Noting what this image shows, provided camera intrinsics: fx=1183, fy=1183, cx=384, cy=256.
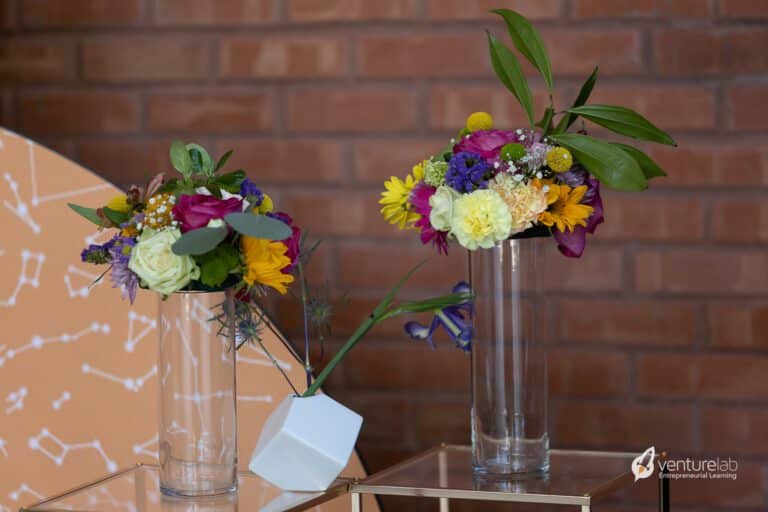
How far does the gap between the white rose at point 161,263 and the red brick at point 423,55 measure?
2.69 feet

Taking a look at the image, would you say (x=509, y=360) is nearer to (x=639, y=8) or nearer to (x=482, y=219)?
(x=482, y=219)

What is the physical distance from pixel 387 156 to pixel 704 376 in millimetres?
636

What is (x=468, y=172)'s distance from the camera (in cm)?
136

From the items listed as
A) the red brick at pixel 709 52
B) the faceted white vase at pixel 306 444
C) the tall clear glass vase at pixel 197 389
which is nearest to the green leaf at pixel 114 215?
the tall clear glass vase at pixel 197 389

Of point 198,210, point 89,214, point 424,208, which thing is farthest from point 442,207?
point 89,214

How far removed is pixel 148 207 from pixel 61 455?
2.11 feet

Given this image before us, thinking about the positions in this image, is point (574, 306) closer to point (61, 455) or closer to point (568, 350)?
point (568, 350)

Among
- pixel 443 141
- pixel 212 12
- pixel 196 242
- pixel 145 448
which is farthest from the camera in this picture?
pixel 212 12

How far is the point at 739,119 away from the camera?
6.10 feet

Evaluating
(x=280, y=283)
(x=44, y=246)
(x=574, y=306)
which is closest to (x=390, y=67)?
(x=574, y=306)

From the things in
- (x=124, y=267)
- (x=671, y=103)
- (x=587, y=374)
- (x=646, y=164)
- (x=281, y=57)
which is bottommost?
(x=587, y=374)

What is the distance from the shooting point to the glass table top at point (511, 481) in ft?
4.45

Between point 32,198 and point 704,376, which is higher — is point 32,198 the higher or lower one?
the higher one

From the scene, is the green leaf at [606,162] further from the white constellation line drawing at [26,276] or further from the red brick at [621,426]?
the white constellation line drawing at [26,276]
